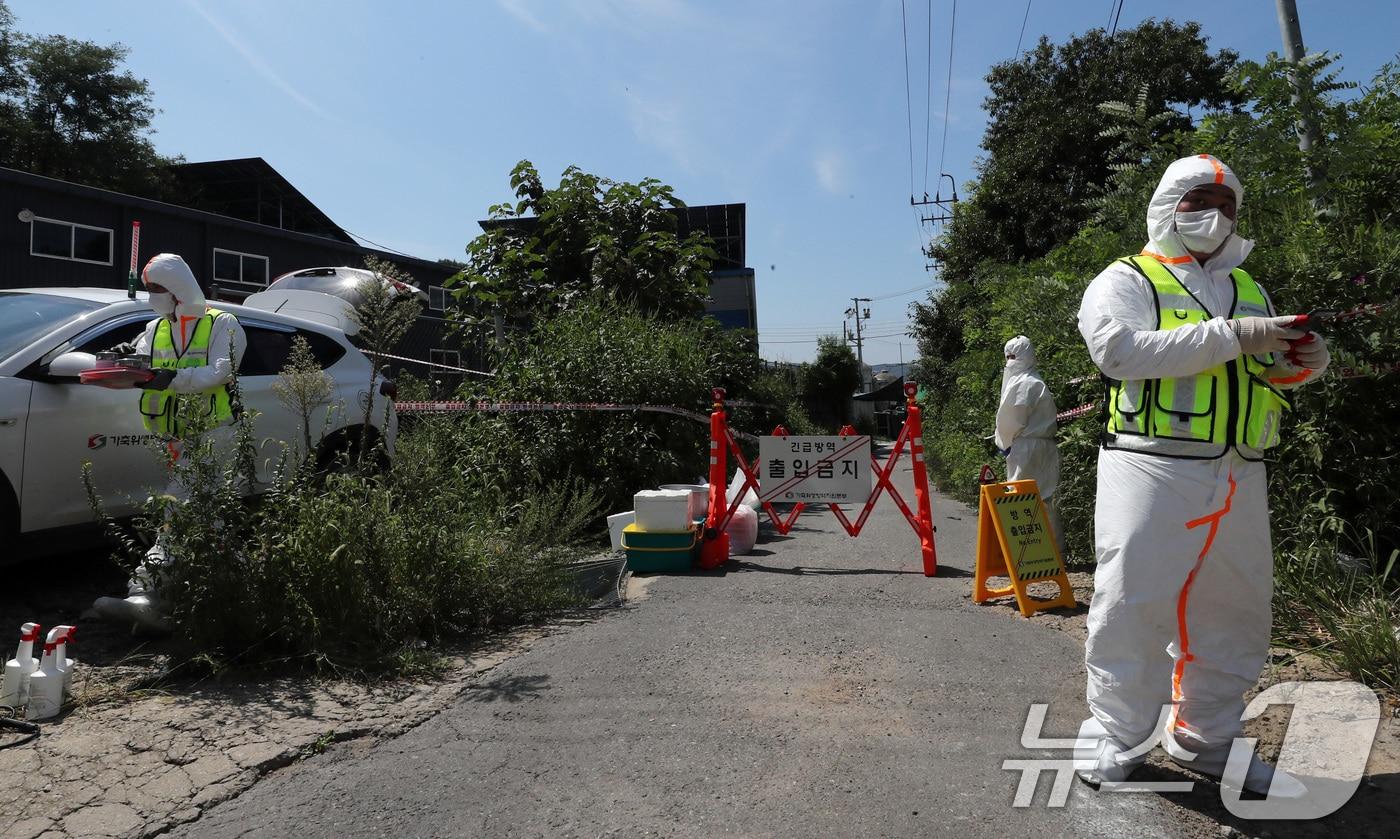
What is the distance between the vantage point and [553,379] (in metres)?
9.05

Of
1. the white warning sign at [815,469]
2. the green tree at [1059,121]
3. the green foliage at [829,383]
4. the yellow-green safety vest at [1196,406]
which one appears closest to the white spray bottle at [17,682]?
the yellow-green safety vest at [1196,406]

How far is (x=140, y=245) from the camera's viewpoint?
19.8 metres

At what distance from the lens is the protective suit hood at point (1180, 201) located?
2.93 meters

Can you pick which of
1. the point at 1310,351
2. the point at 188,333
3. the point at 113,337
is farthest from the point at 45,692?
the point at 1310,351

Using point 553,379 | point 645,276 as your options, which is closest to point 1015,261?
point 645,276

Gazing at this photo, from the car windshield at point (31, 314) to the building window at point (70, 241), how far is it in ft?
58.0

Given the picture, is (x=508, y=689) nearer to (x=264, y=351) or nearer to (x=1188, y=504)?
(x=1188, y=504)

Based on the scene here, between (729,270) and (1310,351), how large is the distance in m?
34.6

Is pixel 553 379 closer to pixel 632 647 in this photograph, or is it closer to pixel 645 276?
pixel 645 276

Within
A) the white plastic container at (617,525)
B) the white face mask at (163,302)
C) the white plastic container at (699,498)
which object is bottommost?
the white plastic container at (617,525)

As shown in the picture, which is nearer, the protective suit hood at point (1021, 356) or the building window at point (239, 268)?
the protective suit hood at point (1021, 356)

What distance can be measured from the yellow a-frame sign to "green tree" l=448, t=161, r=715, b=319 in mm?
6843

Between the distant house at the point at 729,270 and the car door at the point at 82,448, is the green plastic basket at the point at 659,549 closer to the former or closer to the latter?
the car door at the point at 82,448

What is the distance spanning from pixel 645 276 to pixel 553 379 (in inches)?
143
